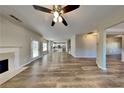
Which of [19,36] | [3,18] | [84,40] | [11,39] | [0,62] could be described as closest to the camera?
[3,18]

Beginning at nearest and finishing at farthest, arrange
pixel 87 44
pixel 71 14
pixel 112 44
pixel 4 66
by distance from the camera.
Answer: pixel 71 14, pixel 4 66, pixel 87 44, pixel 112 44

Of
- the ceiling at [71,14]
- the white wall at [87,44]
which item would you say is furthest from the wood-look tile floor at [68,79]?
the white wall at [87,44]

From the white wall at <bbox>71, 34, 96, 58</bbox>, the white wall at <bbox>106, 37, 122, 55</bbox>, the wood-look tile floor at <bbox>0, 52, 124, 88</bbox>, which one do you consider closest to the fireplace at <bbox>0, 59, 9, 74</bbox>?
the wood-look tile floor at <bbox>0, 52, 124, 88</bbox>

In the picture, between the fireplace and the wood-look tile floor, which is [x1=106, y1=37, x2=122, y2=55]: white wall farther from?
the fireplace

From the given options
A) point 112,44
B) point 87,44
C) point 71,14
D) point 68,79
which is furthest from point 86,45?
point 68,79

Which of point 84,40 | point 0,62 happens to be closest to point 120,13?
point 0,62

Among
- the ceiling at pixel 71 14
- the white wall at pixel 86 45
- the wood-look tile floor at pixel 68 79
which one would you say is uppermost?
the ceiling at pixel 71 14

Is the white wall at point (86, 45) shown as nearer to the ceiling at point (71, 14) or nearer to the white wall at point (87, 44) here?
the white wall at point (87, 44)

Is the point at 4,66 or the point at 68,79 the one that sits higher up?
the point at 4,66

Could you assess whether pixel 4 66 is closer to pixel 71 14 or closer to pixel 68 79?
pixel 68 79

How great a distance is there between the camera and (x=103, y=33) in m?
6.14

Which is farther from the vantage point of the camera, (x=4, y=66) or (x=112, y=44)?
(x=112, y=44)
